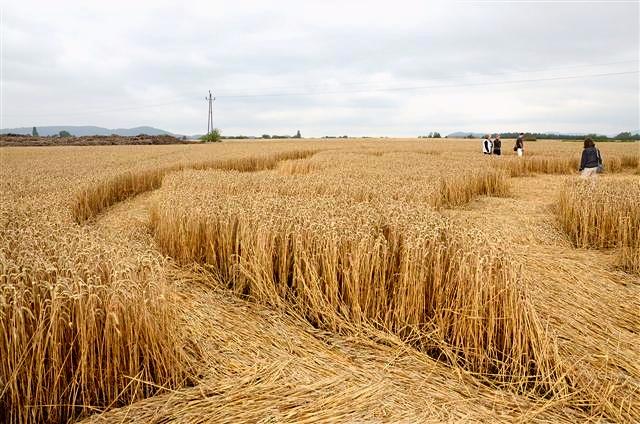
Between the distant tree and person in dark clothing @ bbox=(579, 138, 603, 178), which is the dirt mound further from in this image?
person in dark clothing @ bbox=(579, 138, 603, 178)

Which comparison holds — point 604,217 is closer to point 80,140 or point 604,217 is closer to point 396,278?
point 396,278

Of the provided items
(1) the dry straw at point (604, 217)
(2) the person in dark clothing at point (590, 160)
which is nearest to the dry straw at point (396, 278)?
(1) the dry straw at point (604, 217)

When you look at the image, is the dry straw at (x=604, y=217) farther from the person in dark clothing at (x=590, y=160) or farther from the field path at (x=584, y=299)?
the person in dark clothing at (x=590, y=160)

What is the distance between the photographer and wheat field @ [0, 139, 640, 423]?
2.34 metres

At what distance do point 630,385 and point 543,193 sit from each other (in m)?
9.96

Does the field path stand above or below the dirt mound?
below

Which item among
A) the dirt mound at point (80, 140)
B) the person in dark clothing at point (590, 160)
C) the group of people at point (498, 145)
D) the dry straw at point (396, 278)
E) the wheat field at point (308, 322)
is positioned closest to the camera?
the wheat field at point (308, 322)

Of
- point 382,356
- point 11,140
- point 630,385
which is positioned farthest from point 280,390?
point 11,140

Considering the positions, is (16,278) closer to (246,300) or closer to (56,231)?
(56,231)

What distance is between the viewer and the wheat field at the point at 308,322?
7.68 feet

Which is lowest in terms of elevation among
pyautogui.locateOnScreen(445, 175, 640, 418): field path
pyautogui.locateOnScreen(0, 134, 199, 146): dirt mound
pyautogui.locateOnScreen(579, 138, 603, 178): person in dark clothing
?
pyautogui.locateOnScreen(445, 175, 640, 418): field path

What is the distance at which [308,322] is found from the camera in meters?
3.61

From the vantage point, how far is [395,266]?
12.7 feet

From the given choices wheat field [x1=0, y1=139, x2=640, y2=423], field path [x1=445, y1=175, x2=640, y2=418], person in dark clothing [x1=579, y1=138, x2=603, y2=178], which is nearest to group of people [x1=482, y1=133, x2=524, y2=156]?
person in dark clothing [x1=579, y1=138, x2=603, y2=178]
